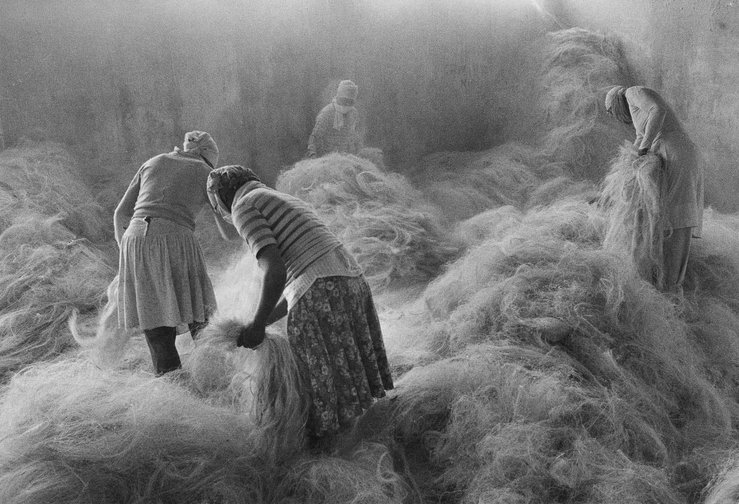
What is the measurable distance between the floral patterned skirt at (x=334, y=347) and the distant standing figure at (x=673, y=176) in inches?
90.7

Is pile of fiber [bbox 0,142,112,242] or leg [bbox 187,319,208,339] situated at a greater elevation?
pile of fiber [bbox 0,142,112,242]

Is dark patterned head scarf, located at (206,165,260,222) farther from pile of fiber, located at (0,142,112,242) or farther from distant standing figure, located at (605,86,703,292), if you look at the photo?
pile of fiber, located at (0,142,112,242)

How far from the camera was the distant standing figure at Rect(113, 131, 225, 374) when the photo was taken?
11.1 feet

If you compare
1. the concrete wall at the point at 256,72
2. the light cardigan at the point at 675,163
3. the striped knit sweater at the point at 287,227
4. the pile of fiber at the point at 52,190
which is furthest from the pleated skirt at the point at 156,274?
the concrete wall at the point at 256,72

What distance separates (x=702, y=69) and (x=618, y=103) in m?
1.89

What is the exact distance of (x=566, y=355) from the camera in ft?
11.4

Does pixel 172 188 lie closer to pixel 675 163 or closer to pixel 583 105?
pixel 675 163

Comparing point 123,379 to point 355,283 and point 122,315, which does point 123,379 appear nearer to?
point 122,315

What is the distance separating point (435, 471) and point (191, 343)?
160cm

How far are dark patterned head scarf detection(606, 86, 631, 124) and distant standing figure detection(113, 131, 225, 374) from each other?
8.95 ft

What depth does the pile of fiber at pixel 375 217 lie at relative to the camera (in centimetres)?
506

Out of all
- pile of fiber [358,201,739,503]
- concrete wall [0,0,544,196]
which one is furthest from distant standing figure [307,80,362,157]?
pile of fiber [358,201,739,503]

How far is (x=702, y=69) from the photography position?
6.02 metres

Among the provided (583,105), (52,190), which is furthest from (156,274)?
(583,105)
